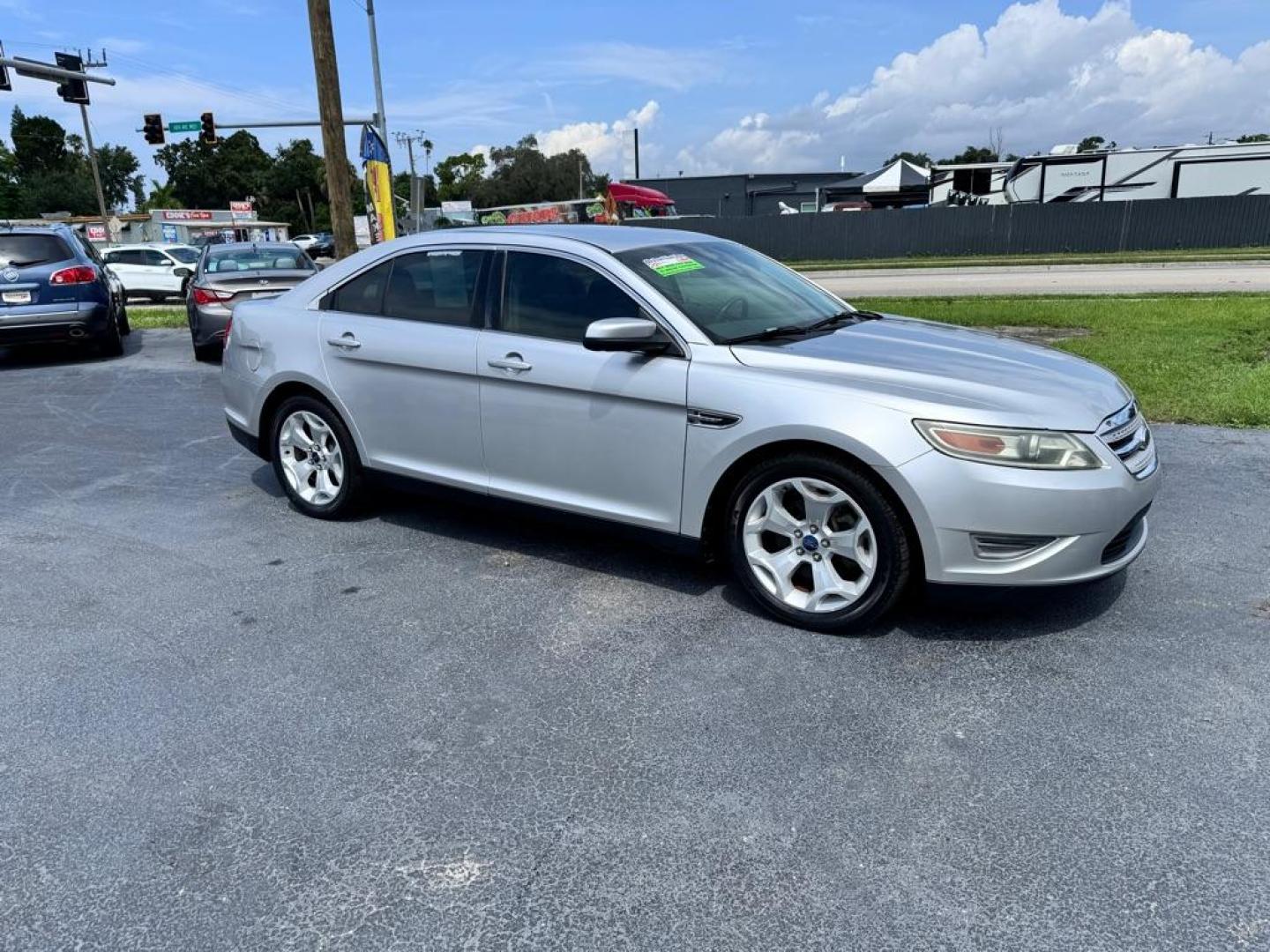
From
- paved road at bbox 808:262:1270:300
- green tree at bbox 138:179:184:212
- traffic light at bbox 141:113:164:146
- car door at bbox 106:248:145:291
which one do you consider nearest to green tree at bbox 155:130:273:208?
green tree at bbox 138:179:184:212

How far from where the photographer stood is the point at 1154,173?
106ft

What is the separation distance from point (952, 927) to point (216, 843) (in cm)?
198

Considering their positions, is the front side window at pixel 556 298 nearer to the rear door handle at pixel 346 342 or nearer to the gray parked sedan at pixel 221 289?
the rear door handle at pixel 346 342

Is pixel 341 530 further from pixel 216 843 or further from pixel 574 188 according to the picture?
pixel 574 188

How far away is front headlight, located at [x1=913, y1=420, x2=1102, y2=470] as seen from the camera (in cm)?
345

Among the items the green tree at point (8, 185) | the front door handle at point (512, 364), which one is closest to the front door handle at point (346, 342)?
the front door handle at point (512, 364)

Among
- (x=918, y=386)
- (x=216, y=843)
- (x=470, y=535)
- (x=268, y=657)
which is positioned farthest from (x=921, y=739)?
(x=470, y=535)

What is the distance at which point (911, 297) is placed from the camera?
16766 mm

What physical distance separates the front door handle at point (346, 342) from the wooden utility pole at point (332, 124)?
10508 mm

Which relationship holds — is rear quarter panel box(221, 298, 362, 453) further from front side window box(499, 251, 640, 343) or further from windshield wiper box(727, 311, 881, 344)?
windshield wiper box(727, 311, 881, 344)

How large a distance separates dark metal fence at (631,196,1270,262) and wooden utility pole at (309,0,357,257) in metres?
16.3

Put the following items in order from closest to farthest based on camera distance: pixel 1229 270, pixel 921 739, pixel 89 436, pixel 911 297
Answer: pixel 921 739 < pixel 89 436 < pixel 911 297 < pixel 1229 270

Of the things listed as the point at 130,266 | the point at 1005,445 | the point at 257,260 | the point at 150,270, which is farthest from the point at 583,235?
the point at 130,266

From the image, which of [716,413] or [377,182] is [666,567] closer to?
[716,413]
